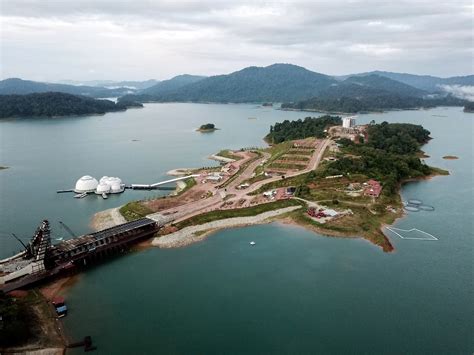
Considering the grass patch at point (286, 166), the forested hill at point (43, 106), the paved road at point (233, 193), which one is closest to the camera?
the paved road at point (233, 193)

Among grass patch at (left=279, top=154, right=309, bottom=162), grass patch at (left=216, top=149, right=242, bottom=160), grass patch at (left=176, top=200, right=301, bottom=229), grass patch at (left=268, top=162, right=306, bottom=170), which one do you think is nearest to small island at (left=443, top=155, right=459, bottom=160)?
grass patch at (left=279, top=154, right=309, bottom=162)

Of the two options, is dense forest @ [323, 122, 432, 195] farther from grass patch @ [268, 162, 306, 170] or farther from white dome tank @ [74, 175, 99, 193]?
white dome tank @ [74, 175, 99, 193]

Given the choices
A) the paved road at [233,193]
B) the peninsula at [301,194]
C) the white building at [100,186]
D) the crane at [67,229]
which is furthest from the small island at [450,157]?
the crane at [67,229]

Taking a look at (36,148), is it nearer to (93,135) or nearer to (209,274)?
(93,135)

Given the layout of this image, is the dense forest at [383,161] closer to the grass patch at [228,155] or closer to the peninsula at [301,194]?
the peninsula at [301,194]

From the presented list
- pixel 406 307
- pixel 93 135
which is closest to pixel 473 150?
pixel 406 307
